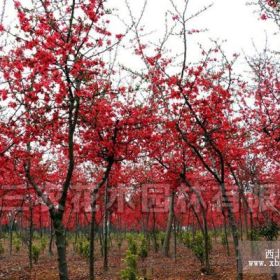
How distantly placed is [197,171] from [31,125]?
9.00m

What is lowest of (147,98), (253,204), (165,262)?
(165,262)

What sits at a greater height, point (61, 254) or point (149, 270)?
point (61, 254)

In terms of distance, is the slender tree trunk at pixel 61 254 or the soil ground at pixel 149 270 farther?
the soil ground at pixel 149 270

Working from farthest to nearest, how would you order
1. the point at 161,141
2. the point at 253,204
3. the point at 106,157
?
the point at 253,204
the point at 161,141
the point at 106,157

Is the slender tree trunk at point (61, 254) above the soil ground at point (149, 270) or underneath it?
above

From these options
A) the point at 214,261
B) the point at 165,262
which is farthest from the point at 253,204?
the point at 165,262

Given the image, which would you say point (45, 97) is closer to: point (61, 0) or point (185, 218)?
point (61, 0)

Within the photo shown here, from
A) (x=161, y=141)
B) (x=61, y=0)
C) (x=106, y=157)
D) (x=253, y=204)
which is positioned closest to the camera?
(x=61, y=0)

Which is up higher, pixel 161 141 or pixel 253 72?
pixel 253 72

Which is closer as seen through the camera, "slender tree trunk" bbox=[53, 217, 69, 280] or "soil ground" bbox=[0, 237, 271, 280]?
"slender tree trunk" bbox=[53, 217, 69, 280]

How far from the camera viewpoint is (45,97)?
6.18 metres

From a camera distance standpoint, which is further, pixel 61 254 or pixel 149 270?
pixel 149 270

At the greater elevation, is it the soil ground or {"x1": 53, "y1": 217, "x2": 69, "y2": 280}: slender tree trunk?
{"x1": 53, "y1": 217, "x2": 69, "y2": 280}: slender tree trunk

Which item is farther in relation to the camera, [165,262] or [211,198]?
[211,198]
